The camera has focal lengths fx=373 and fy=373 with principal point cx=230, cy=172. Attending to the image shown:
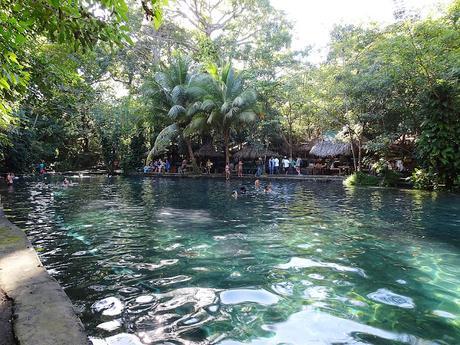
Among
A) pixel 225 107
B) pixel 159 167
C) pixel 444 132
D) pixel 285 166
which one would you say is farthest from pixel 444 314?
pixel 159 167

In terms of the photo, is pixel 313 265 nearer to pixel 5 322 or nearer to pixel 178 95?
pixel 5 322

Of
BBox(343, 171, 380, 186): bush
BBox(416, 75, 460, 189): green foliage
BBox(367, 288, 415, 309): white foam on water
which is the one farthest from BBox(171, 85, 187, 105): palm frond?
BBox(367, 288, 415, 309): white foam on water

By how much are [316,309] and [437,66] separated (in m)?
16.0

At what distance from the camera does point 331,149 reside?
27.7 m

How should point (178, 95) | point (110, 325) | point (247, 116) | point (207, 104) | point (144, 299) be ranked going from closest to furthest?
point (110, 325), point (144, 299), point (247, 116), point (207, 104), point (178, 95)

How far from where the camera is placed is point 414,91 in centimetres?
2008

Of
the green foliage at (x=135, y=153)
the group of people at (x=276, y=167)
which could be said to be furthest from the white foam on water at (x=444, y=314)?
the green foliage at (x=135, y=153)

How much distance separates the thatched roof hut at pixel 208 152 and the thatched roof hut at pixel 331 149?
8.02m

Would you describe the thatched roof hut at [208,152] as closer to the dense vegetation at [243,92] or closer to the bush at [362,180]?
the dense vegetation at [243,92]

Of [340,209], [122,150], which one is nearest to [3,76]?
[340,209]

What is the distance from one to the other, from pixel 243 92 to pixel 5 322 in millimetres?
24464

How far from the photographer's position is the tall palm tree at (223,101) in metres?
26.1

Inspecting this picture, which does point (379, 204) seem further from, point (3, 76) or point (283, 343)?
point (3, 76)

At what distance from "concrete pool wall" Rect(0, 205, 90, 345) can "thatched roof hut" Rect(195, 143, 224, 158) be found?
26262mm
